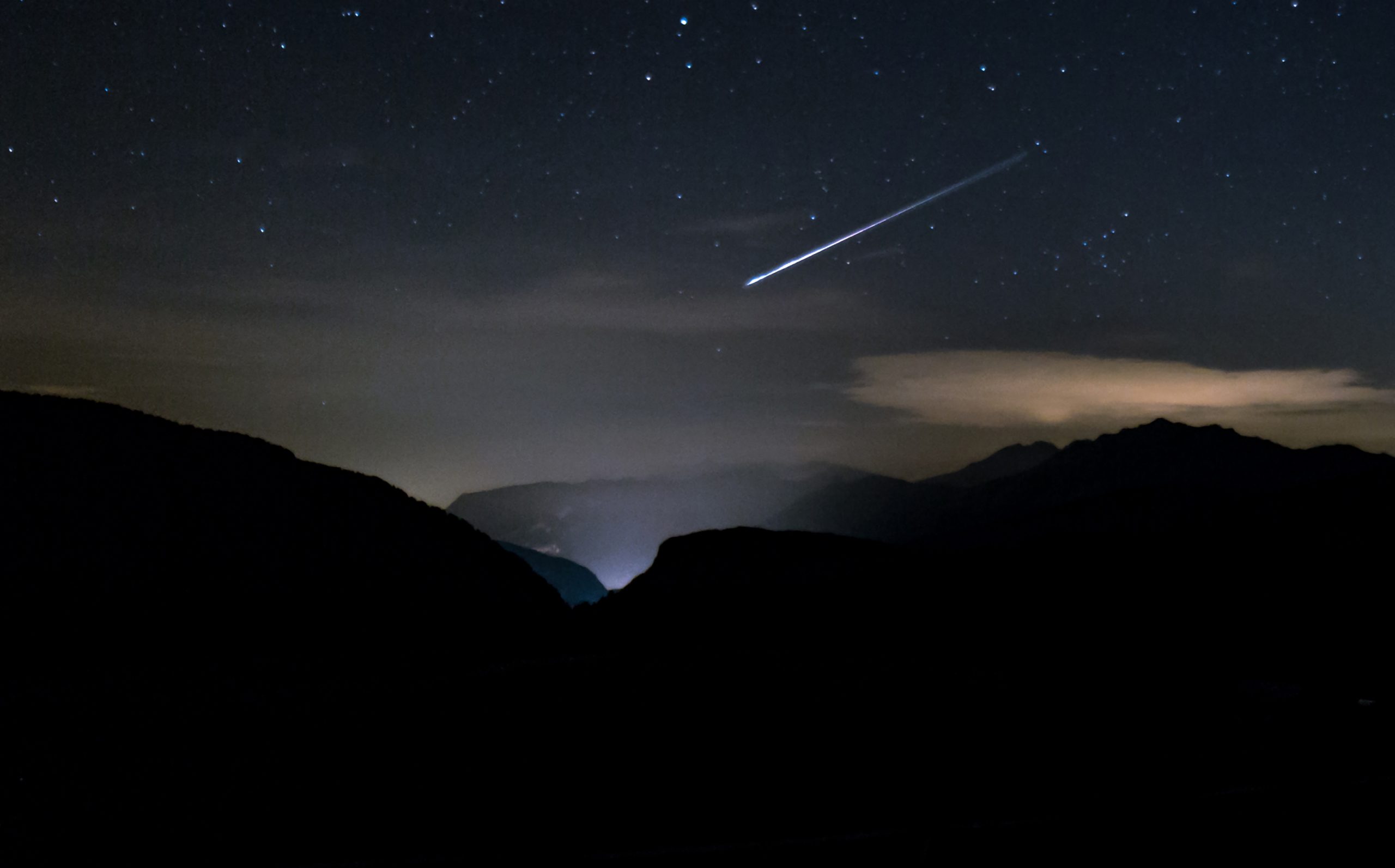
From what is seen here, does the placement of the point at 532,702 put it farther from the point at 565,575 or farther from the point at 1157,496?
the point at 565,575

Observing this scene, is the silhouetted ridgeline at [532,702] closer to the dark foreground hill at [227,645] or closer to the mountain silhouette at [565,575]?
the dark foreground hill at [227,645]

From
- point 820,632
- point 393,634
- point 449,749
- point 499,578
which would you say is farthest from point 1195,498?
point 449,749

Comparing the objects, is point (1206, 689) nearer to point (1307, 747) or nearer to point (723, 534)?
point (1307, 747)

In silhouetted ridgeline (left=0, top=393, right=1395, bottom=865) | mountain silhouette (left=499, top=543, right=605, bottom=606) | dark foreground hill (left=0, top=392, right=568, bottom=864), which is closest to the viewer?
silhouetted ridgeline (left=0, top=393, right=1395, bottom=865)

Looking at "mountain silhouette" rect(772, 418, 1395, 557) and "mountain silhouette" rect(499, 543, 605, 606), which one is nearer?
"mountain silhouette" rect(772, 418, 1395, 557)

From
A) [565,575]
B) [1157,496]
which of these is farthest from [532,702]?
[565,575]

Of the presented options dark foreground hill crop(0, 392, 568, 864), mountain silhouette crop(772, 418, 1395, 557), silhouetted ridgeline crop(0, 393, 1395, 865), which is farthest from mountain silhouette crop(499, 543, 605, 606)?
dark foreground hill crop(0, 392, 568, 864)

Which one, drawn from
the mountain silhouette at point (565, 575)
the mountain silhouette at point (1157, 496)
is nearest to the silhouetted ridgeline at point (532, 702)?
the mountain silhouette at point (1157, 496)

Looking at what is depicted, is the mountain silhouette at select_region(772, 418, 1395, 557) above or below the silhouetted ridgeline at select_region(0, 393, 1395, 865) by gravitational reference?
above

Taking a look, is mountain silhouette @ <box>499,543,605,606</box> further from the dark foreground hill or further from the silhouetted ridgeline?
the dark foreground hill
